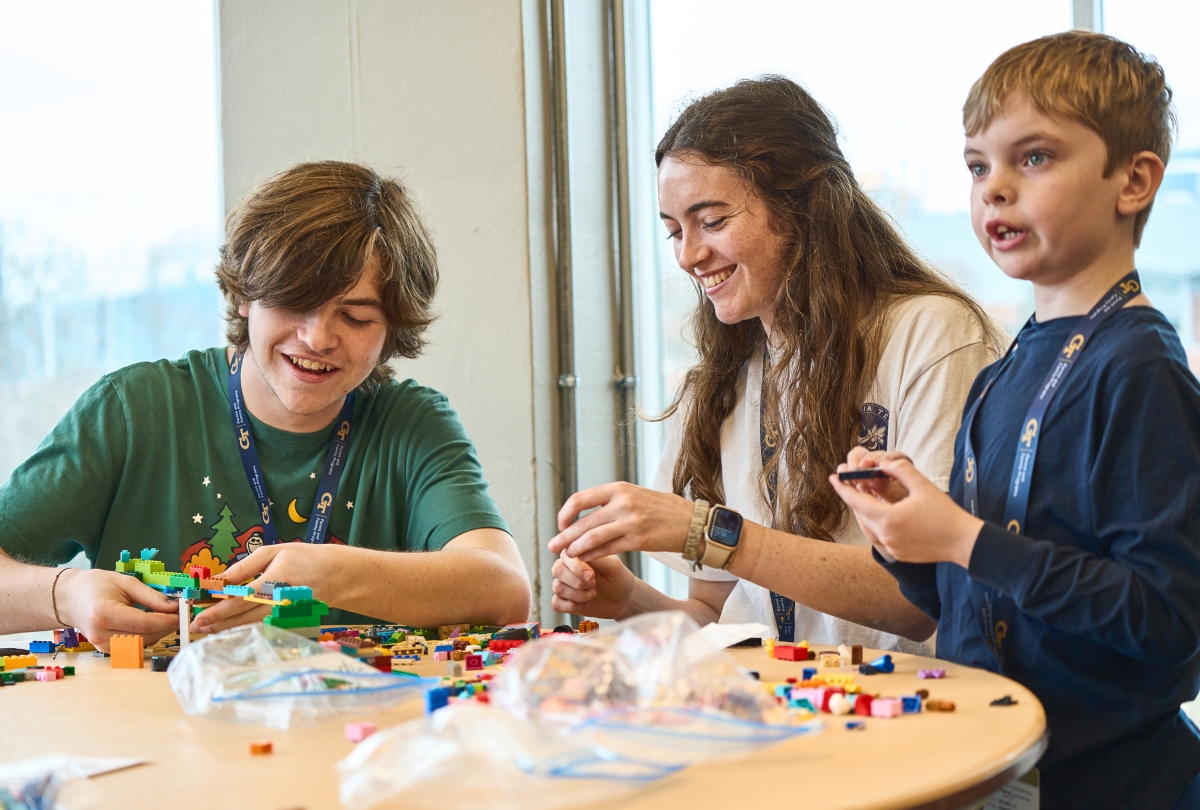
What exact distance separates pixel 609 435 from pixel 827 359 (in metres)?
1.73

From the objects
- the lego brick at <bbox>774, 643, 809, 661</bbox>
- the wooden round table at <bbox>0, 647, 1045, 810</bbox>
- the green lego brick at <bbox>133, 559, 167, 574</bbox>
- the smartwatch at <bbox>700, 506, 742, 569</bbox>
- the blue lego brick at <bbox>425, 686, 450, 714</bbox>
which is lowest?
the lego brick at <bbox>774, 643, 809, 661</bbox>

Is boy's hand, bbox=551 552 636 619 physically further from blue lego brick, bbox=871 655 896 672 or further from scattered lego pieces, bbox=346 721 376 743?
scattered lego pieces, bbox=346 721 376 743

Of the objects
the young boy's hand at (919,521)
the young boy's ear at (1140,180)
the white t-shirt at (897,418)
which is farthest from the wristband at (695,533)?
the young boy's ear at (1140,180)

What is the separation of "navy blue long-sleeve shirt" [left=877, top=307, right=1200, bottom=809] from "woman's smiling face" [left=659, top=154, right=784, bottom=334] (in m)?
0.74

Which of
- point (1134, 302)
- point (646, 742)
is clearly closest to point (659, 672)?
point (646, 742)

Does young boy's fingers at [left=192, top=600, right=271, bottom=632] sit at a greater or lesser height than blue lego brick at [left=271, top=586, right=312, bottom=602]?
lesser

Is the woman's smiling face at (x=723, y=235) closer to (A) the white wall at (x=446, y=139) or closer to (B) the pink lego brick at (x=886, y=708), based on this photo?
A: (B) the pink lego brick at (x=886, y=708)

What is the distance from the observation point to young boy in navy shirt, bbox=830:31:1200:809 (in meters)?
1.27

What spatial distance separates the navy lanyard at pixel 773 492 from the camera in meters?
2.13

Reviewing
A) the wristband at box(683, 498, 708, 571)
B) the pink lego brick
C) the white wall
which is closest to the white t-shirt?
the wristband at box(683, 498, 708, 571)

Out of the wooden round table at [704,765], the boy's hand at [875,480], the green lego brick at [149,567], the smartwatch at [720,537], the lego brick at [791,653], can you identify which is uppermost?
the boy's hand at [875,480]

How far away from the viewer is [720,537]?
1.78 metres

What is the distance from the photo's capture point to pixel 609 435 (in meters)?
3.73

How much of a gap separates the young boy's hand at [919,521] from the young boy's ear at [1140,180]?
46cm
